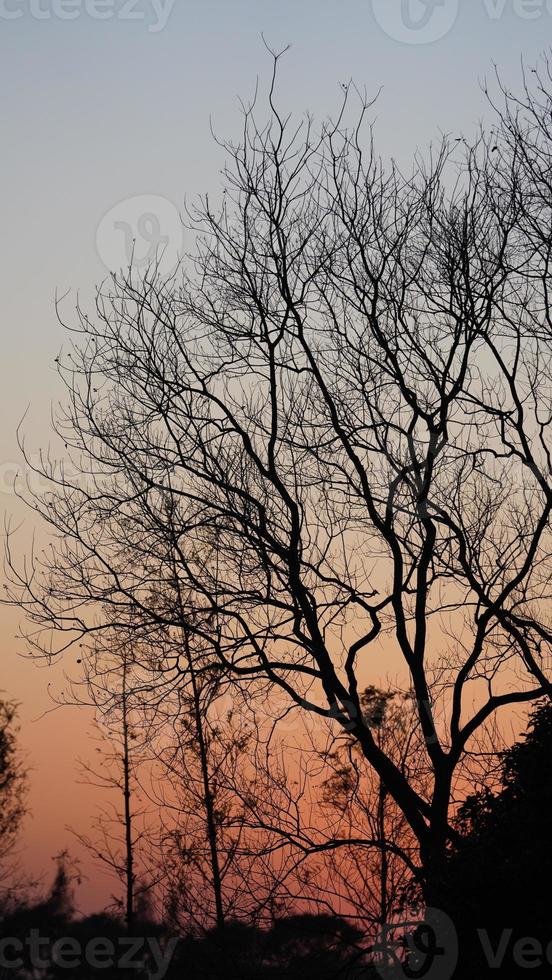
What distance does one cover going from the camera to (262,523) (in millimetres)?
10922

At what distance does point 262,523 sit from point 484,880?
450 cm

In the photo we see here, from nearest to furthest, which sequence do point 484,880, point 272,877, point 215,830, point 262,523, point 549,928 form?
point 549,928 → point 484,880 → point 272,877 → point 262,523 → point 215,830

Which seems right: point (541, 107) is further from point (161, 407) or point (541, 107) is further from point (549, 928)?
point (549, 928)

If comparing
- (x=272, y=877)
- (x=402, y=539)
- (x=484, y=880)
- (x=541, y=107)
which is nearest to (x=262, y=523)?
(x=402, y=539)
